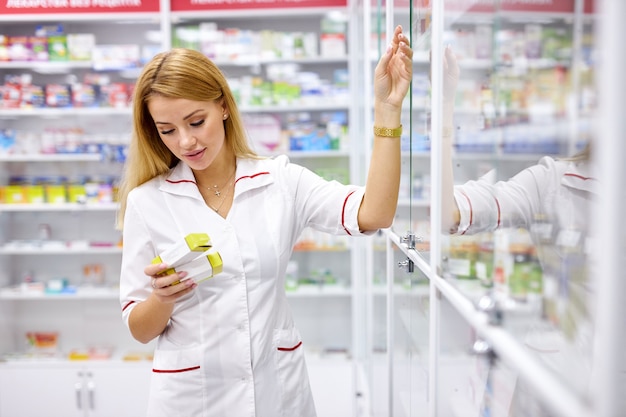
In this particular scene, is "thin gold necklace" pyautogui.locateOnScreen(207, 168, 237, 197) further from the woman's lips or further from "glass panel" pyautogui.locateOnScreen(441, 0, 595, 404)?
"glass panel" pyautogui.locateOnScreen(441, 0, 595, 404)

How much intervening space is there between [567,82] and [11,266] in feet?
15.3

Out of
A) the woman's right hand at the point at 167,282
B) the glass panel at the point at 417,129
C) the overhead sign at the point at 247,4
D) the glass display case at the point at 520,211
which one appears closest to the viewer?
the glass display case at the point at 520,211

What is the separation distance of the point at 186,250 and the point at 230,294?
0.89ft

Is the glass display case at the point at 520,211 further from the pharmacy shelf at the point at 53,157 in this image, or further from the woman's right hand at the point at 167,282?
the pharmacy shelf at the point at 53,157

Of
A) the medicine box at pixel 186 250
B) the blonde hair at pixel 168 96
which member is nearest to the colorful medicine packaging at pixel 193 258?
the medicine box at pixel 186 250

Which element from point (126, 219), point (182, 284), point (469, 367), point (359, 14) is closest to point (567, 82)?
point (469, 367)

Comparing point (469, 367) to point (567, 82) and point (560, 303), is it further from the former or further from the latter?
point (567, 82)

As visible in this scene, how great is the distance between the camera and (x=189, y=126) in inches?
59.6

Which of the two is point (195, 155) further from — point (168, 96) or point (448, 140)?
point (448, 140)

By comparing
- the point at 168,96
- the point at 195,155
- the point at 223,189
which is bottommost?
the point at 223,189

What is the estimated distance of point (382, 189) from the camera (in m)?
1.38

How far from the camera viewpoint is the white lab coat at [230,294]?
5.25ft

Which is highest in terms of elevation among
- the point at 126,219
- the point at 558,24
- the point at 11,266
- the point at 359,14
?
the point at 359,14

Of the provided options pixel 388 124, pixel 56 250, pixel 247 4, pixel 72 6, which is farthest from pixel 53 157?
pixel 388 124
